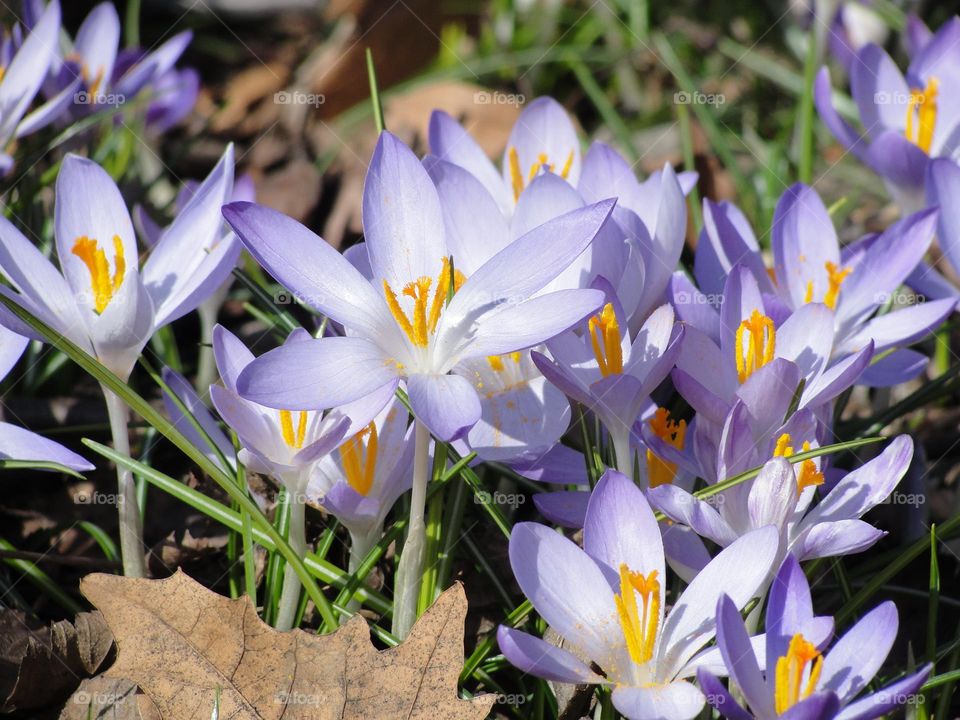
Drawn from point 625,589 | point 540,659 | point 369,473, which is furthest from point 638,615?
point 369,473

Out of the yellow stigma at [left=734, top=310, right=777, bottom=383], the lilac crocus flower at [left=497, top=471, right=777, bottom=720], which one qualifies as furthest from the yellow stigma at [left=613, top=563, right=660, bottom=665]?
the yellow stigma at [left=734, top=310, right=777, bottom=383]

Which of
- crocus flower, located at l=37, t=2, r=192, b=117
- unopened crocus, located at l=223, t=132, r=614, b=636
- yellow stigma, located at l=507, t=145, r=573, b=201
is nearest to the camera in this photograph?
unopened crocus, located at l=223, t=132, r=614, b=636

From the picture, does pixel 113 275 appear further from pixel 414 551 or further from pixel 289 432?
pixel 414 551

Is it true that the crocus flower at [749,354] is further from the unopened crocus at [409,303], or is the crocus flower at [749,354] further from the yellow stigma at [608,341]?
the unopened crocus at [409,303]

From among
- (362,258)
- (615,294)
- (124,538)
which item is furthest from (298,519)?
(615,294)

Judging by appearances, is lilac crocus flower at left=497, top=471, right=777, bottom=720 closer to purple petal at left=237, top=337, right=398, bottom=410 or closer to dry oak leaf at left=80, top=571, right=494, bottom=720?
dry oak leaf at left=80, top=571, right=494, bottom=720

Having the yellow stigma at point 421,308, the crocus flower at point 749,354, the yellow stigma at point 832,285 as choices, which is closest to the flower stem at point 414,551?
the yellow stigma at point 421,308
